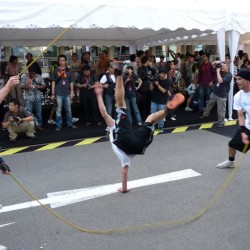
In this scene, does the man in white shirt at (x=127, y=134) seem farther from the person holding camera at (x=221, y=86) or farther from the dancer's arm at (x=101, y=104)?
the person holding camera at (x=221, y=86)

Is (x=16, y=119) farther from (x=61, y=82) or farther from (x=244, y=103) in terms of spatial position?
(x=244, y=103)

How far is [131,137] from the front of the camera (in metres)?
3.92

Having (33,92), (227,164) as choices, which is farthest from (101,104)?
(33,92)

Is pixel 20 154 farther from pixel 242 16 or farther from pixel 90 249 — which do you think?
pixel 242 16

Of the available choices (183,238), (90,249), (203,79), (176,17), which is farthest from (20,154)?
(203,79)

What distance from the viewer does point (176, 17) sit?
24.2 ft

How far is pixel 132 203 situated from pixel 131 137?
33.4 inches

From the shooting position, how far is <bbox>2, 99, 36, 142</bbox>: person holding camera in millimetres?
6797

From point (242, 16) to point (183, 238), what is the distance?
659cm

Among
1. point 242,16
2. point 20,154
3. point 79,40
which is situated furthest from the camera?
point 79,40

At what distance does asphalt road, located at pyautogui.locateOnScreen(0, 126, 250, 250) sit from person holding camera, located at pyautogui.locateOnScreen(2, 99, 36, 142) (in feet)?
2.99

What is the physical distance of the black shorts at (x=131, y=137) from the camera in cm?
390

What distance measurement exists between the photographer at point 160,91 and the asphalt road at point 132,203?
1.42m

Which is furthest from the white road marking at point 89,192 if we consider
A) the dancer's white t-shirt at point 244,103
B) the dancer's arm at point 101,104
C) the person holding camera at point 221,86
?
the person holding camera at point 221,86
